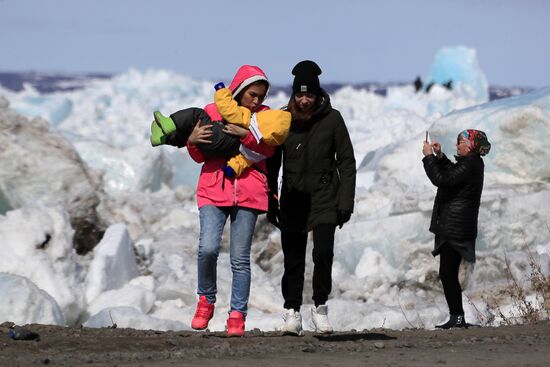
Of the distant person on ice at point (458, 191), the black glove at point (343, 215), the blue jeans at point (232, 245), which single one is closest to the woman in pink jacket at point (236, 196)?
the blue jeans at point (232, 245)

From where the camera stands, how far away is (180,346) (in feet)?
18.9

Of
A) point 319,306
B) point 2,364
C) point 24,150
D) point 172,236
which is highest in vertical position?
point 24,150

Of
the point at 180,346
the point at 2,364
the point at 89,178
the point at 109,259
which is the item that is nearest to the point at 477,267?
the point at 109,259

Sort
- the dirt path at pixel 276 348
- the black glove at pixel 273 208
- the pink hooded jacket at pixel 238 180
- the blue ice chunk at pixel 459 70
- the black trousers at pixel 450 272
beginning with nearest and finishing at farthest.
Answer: the dirt path at pixel 276 348 → the pink hooded jacket at pixel 238 180 → the black glove at pixel 273 208 → the black trousers at pixel 450 272 → the blue ice chunk at pixel 459 70

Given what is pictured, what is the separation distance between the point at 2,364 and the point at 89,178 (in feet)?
22.8

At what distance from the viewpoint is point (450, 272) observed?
7023mm

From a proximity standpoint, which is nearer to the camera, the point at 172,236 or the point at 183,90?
the point at 172,236

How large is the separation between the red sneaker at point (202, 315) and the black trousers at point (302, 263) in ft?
1.33

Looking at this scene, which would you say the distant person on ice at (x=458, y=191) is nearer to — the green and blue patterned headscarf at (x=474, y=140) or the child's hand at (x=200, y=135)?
the green and blue patterned headscarf at (x=474, y=140)

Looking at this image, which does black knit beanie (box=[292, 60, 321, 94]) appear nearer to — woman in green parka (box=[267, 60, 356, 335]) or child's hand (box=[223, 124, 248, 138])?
woman in green parka (box=[267, 60, 356, 335])

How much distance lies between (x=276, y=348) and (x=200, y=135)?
1086mm

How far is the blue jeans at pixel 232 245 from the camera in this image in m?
5.94

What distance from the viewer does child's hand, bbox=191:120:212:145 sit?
19.1 feet

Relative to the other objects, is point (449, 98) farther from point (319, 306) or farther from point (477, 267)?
point (319, 306)
